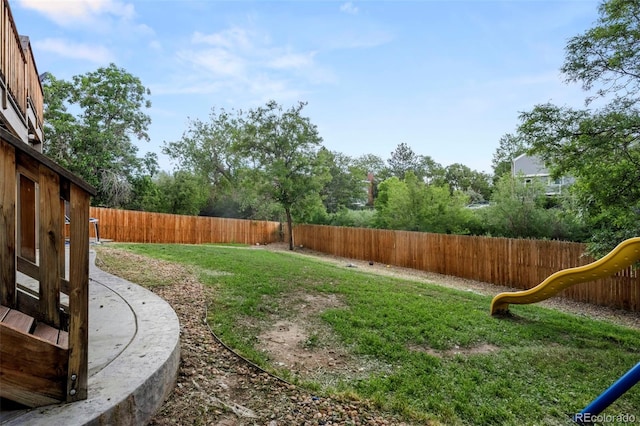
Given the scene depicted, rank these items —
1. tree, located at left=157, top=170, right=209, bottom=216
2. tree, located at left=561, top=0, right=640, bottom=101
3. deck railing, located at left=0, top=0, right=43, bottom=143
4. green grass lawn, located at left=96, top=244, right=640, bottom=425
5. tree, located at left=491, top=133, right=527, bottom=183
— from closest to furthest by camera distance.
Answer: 1. green grass lawn, located at left=96, top=244, right=640, bottom=425
2. deck railing, located at left=0, top=0, right=43, bottom=143
3. tree, located at left=561, top=0, right=640, bottom=101
4. tree, located at left=157, top=170, right=209, bottom=216
5. tree, located at left=491, top=133, right=527, bottom=183

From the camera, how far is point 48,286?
1805 millimetres

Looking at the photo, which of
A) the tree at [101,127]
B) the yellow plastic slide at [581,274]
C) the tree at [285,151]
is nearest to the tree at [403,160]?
the tree at [285,151]

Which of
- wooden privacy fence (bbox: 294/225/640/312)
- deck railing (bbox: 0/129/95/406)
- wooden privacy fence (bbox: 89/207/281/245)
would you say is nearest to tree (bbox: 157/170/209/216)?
wooden privacy fence (bbox: 89/207/281/245)

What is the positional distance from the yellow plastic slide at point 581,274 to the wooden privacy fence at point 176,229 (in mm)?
13988

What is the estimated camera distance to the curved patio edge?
5.14ft

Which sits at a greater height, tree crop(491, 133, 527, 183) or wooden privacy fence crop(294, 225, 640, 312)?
tree crop(491, 133, 527, 183)

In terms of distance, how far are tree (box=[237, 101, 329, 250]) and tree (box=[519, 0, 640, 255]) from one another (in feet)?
41.2

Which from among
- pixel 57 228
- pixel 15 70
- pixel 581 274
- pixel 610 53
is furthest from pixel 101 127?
pixel 581 274

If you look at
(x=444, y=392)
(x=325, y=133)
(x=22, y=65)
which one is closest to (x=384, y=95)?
(x=325, y=133)

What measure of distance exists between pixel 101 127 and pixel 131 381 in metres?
20.2

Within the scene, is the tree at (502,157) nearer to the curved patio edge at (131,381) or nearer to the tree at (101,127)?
the tree at (101,127)

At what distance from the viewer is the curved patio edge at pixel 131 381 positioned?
5.14 feet

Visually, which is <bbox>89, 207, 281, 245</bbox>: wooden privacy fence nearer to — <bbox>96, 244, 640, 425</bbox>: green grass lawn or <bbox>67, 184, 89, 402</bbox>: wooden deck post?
<bbox>96, 244, 640, 425</bbox>: green grass lawn

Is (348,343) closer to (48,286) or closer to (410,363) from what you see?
(410,363)
